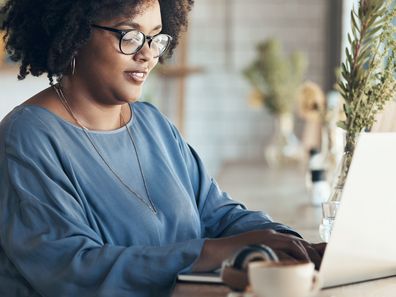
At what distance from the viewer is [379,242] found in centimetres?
156

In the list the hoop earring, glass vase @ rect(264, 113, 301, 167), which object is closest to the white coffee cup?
the hoop earring

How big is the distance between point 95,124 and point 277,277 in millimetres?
795

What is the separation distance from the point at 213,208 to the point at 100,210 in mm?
356

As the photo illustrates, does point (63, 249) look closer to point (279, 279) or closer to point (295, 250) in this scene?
point (295, 250)

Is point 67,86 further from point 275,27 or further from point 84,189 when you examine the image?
point 275,27

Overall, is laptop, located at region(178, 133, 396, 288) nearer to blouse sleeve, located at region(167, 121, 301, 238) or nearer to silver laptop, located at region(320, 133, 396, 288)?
silver laptop, located at region(320, 133, 396, 288)

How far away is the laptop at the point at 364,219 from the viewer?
1369 mm

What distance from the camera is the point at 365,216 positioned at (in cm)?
145

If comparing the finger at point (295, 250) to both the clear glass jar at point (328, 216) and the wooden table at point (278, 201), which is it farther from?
the clear glass jar at point (328, 216)

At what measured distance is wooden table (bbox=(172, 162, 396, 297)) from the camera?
155 cm

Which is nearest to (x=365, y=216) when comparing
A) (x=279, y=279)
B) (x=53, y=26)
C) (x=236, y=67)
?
(x=279, y=279)

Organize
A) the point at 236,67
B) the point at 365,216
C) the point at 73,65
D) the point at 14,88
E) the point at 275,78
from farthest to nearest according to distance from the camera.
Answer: the point at 236,67 < the point at 275,78 < the point at 14,88 < the point at 73,65 < the point at 365,216

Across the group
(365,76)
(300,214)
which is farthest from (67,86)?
(300,214)

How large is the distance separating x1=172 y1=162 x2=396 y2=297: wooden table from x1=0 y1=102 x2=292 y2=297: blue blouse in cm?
11
